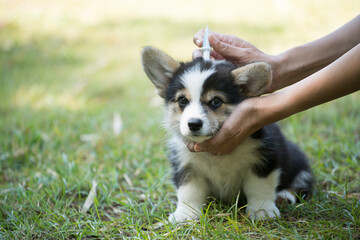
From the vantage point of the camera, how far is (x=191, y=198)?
2.76m

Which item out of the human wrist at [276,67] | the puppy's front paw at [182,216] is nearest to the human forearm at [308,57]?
the human wrist at [276,67]

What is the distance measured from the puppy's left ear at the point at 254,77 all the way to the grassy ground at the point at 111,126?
2.93ft

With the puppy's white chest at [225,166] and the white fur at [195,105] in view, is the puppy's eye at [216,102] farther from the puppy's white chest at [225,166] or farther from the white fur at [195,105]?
the puppy's white chest at [225,166]

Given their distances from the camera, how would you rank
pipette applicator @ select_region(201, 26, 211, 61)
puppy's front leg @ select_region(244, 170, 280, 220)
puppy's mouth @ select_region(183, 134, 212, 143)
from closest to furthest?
puppy's mouth @ select_region(183, 134, 212, 143), puppy's front leg @ select_region(244, 170, 280, 220), pipette applicator @ select_region(201, 26, 211, 61)

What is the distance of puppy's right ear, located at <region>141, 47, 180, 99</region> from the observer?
2822mm

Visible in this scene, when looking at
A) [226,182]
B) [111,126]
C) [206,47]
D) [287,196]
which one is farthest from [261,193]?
[111,126]

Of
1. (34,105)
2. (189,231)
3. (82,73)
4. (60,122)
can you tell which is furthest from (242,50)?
(82,73)

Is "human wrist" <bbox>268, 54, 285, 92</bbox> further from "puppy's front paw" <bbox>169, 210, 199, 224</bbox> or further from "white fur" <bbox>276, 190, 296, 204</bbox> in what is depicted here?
"puppy's front paw" <bbox>169, 210, 199, 224</bbox>

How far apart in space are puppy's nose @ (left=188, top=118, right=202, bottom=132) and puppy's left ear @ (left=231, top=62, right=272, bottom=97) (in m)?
0.48

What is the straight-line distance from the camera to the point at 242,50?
2.92 meters

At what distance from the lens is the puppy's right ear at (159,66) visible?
282 centimetres

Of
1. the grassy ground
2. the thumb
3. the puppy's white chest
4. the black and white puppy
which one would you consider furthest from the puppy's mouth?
the thumb

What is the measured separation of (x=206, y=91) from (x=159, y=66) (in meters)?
0.56

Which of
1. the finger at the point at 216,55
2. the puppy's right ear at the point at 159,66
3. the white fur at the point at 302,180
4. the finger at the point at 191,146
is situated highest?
the finger at the point at 216,55
